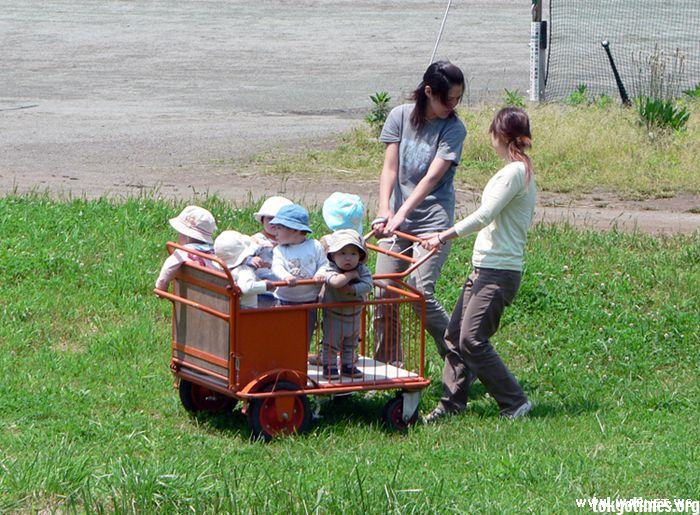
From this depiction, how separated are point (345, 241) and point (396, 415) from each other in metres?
1.16

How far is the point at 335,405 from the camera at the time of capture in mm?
7145

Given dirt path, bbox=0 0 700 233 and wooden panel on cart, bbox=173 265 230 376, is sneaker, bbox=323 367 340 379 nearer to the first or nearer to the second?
wooden panel on cart, bbox=173 265 230 376

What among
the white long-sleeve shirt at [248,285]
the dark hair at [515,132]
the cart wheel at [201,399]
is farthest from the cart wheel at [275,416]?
the dark hair at [515,132]

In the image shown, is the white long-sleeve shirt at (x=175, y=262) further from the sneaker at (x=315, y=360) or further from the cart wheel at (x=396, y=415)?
the cart wheel at (x=396, y=415)

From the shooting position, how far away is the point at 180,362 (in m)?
6.66

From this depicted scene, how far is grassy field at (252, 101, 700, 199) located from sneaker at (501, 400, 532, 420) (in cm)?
609

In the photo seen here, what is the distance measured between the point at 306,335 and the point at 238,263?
54 cm

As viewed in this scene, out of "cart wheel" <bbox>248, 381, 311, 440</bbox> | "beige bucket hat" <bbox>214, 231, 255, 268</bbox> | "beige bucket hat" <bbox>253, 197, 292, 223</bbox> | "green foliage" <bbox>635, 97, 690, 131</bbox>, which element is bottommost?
"cart wheel" <bbox>248, 381, 311, 440</bbox>

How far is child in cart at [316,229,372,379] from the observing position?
6.36 m

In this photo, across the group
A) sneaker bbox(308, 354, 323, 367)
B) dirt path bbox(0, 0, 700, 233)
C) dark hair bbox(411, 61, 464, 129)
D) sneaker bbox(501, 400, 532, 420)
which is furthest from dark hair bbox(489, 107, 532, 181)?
dirt path bbox(0, 0, 700, 233)

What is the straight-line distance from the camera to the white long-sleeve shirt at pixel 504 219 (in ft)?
21.9

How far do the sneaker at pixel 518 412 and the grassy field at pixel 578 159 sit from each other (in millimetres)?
6087

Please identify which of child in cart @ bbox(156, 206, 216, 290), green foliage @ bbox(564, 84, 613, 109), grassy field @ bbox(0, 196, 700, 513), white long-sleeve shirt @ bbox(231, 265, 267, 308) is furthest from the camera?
green foliage @ bbox(564, 84, 613, 109)

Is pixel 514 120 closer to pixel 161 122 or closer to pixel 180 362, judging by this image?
pixel 180 362
